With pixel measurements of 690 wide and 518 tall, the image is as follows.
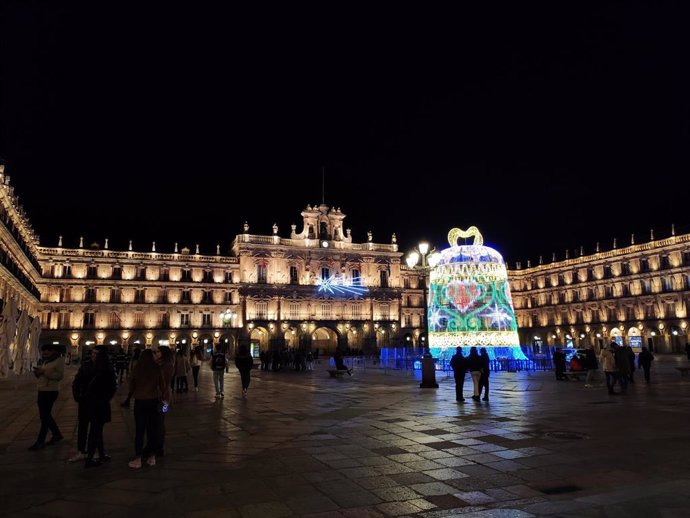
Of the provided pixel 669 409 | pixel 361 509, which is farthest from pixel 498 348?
pixel 361 509

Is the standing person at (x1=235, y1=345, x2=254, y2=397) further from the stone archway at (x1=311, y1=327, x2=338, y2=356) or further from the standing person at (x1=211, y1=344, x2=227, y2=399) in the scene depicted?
the stone archway at (x1=311, y1=327, x2=338, y2=356)

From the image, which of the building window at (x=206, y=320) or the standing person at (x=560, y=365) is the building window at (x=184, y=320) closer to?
the building window at (x=206, y=320)

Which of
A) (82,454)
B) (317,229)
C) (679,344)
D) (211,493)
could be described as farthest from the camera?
(317,229)

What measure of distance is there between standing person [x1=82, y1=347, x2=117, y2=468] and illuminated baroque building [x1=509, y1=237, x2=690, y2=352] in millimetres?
46889

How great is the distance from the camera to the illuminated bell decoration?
27.7 metres

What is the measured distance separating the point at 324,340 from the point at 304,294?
21.6ft

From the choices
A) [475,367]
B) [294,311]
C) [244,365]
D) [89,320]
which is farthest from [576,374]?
[89,320]

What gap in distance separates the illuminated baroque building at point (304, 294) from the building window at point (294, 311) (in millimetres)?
237

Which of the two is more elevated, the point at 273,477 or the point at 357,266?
the point at 357,266

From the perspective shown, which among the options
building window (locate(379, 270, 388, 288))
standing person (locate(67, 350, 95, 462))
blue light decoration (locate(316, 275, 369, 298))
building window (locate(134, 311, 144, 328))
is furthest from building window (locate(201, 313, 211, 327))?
standing person (locate(67, 350, 95, 462))

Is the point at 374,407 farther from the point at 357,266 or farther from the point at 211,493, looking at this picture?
the point at 357,266

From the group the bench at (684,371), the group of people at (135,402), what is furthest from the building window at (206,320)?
the group of people at (135,402)

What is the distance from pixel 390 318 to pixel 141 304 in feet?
96.6

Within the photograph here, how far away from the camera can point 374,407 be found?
13.6m
